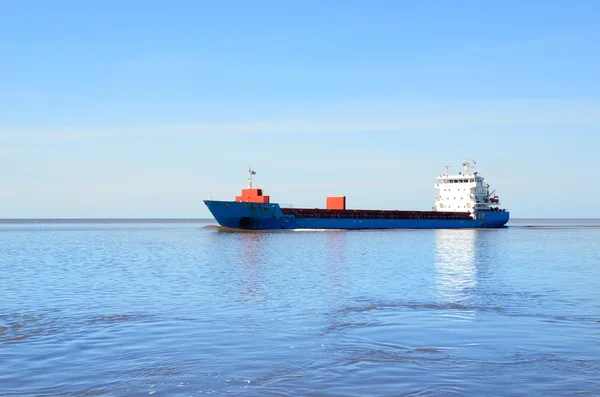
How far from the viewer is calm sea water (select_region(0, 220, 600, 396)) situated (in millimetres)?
9932

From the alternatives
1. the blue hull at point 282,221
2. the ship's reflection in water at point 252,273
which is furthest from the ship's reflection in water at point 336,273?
the blue hull at point 282,221

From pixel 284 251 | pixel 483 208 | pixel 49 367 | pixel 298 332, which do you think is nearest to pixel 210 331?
pixel 298 332

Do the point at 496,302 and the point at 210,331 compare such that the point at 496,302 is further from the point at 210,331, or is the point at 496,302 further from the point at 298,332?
the point at 210,331

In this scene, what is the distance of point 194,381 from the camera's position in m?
10.0

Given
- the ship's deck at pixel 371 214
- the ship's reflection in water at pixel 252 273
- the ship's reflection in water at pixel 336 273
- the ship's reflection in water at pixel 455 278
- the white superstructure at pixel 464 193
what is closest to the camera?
the ship's reflection in water at pixel 455 278

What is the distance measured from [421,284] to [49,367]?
53.5 ft

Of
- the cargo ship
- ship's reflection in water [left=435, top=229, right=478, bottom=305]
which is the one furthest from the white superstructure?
ship's reflection in water [left=435, top=229, right=478, bottom=305]

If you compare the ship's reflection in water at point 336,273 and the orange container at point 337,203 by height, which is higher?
the orange container at point 337,203

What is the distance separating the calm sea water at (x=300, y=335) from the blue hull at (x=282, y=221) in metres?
44.2

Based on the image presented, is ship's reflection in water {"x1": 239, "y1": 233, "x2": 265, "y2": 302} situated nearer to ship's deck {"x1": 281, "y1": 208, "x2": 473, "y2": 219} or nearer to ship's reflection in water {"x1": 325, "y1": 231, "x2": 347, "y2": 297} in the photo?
ship's reflection in water {"x1": 325, "y1": 231, "x2": 347, "y2": 297}

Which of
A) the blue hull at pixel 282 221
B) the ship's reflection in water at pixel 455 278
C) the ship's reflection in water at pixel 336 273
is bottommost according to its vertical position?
the ship's reflection in water at pixel 455 278

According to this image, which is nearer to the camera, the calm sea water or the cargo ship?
the calm sea water

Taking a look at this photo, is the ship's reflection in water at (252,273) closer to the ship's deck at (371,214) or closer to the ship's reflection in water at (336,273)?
the ship's reflection in water at (336,273)

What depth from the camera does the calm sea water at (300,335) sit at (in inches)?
391
